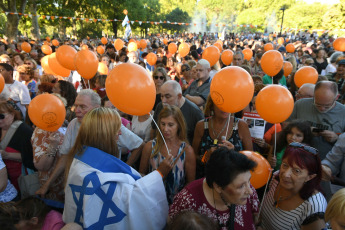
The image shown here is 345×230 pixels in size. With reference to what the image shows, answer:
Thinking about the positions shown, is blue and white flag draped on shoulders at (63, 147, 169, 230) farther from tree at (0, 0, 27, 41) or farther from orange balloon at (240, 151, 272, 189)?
tree at (0, 0, 27, 41)

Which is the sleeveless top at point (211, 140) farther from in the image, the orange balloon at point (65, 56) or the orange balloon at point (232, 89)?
the orange balloon at point (65, 56)

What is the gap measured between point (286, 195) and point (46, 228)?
6.22 ft

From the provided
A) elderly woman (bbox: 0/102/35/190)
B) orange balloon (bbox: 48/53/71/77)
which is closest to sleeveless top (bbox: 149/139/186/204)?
elderly woman (bbox: 0/102/35/190)

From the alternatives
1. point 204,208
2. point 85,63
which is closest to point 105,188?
point 204,208

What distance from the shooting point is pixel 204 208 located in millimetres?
1756

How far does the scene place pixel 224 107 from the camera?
8.42ft

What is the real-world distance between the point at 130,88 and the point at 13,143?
1503 millimetres

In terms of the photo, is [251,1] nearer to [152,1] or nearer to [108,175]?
[152,1]

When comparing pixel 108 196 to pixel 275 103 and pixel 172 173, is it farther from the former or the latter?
pixel 275 103

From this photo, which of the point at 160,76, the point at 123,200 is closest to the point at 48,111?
the point at 123,200

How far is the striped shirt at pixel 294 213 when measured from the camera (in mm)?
1870

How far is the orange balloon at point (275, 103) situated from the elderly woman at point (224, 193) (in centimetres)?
113

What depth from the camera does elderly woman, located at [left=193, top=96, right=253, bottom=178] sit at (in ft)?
8.98

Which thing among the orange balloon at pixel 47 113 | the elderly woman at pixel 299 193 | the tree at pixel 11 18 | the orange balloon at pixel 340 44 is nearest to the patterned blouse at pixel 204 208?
the elderly woman at pixel 299 193
